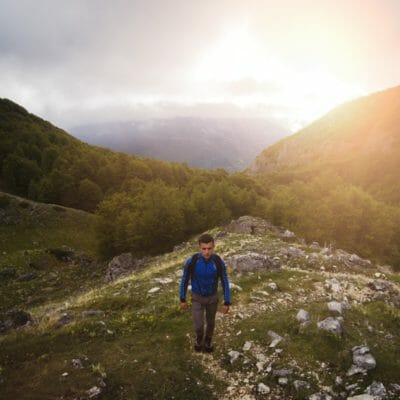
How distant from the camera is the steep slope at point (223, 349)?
9141 millimetres

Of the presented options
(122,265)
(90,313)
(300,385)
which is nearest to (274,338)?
(300,385)

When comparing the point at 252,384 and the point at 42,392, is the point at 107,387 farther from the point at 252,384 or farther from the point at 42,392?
the point at 252,384

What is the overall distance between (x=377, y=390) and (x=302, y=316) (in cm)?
A: 380

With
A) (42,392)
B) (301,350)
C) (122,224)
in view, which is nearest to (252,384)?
(301,350)

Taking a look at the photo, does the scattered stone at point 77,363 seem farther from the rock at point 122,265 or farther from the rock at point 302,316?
the rock at point 122,265

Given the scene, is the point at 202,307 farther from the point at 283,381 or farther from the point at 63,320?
the point at 63,320

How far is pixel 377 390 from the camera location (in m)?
8.85

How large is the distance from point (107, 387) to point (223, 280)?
4360 millimetres

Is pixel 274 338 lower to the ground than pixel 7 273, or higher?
higher

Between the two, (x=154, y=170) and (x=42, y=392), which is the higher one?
(x=154, y=170)

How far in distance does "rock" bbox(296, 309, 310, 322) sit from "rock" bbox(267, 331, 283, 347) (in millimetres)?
1283

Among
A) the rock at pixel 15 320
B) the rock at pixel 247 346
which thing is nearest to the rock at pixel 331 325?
the rock at pixel 247 346

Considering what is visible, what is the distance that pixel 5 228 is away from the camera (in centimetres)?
5488

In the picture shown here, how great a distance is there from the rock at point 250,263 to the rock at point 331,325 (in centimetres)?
729
